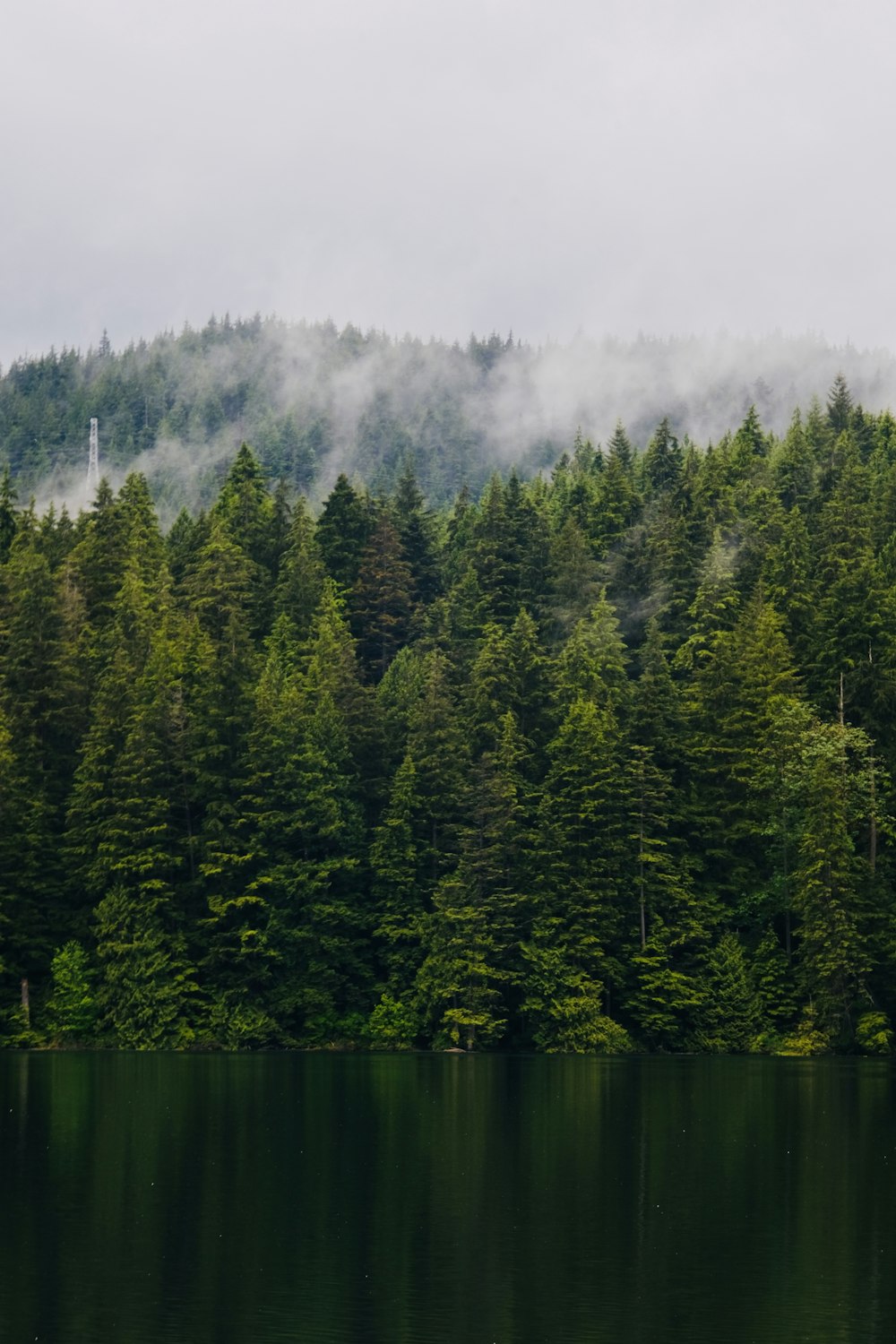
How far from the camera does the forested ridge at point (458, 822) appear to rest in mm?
93938

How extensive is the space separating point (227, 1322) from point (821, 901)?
220ft

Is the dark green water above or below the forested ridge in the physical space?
below

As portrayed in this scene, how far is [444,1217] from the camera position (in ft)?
116

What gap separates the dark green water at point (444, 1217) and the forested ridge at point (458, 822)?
31.2 metres

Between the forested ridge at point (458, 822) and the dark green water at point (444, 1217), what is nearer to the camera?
the dark green water at point (444, 1217)

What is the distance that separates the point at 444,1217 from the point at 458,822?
68.7 m

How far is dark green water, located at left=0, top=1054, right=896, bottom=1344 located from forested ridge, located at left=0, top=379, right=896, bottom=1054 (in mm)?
31170

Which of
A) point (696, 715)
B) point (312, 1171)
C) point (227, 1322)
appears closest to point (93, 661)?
point (696, 715)

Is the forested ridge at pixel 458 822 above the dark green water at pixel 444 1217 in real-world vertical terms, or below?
above

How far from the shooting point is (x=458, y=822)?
104 meters

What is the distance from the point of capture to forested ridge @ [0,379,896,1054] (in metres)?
93.9

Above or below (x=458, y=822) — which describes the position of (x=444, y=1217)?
below

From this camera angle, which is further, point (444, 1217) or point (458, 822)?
point (458, 822)

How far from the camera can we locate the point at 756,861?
10200 centimetres
